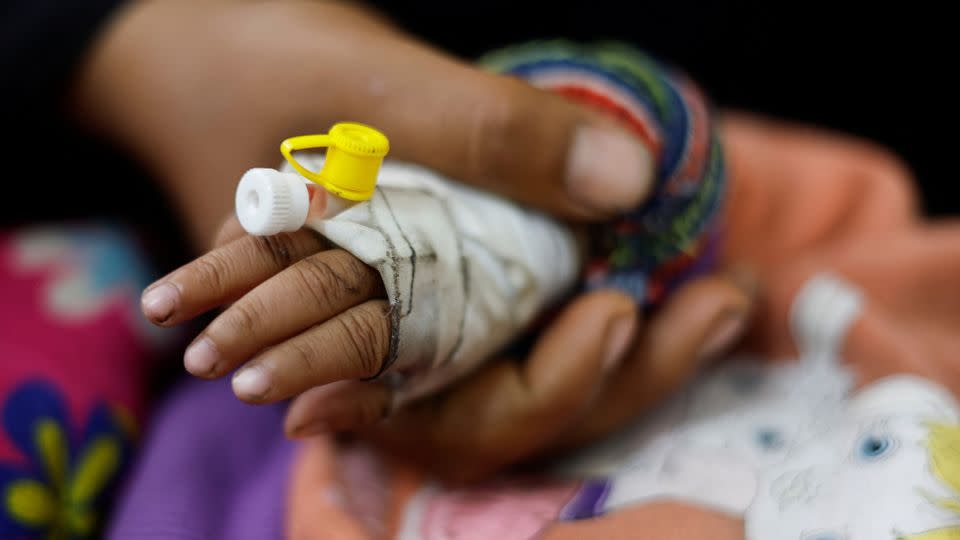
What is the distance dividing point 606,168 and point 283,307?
0.22m

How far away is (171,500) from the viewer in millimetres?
445

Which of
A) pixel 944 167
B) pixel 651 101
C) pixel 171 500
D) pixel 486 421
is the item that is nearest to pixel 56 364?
pixel 171 500

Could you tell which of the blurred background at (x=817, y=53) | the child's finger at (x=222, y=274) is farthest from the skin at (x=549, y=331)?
the blurred background at (x=817, y=53)

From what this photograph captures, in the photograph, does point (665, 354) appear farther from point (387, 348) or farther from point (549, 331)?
point (387, 348)

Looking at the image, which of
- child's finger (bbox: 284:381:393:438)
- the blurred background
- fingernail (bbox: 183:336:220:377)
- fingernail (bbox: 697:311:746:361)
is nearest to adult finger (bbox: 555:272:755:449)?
fingernail (bbox: 697:311:746:361)

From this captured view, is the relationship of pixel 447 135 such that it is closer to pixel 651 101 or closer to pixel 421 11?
pixel 651 101

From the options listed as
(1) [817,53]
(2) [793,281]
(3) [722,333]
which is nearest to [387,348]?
(3) [722,333]

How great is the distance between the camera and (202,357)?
29 cm

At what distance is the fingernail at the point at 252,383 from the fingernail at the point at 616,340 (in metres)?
0.20

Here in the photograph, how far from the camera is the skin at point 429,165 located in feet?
1.43

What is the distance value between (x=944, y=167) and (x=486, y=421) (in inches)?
25.1

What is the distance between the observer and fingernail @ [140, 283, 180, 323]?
0.30 metres

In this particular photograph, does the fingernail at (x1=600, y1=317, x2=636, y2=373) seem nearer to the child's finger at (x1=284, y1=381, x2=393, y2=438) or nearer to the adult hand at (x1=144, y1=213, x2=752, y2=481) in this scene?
the adult hand at (x1=144, y1=213, x2=752, y2=481)

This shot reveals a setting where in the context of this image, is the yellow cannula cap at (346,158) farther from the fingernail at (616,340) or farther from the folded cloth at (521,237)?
the fingernail at (616,340)
